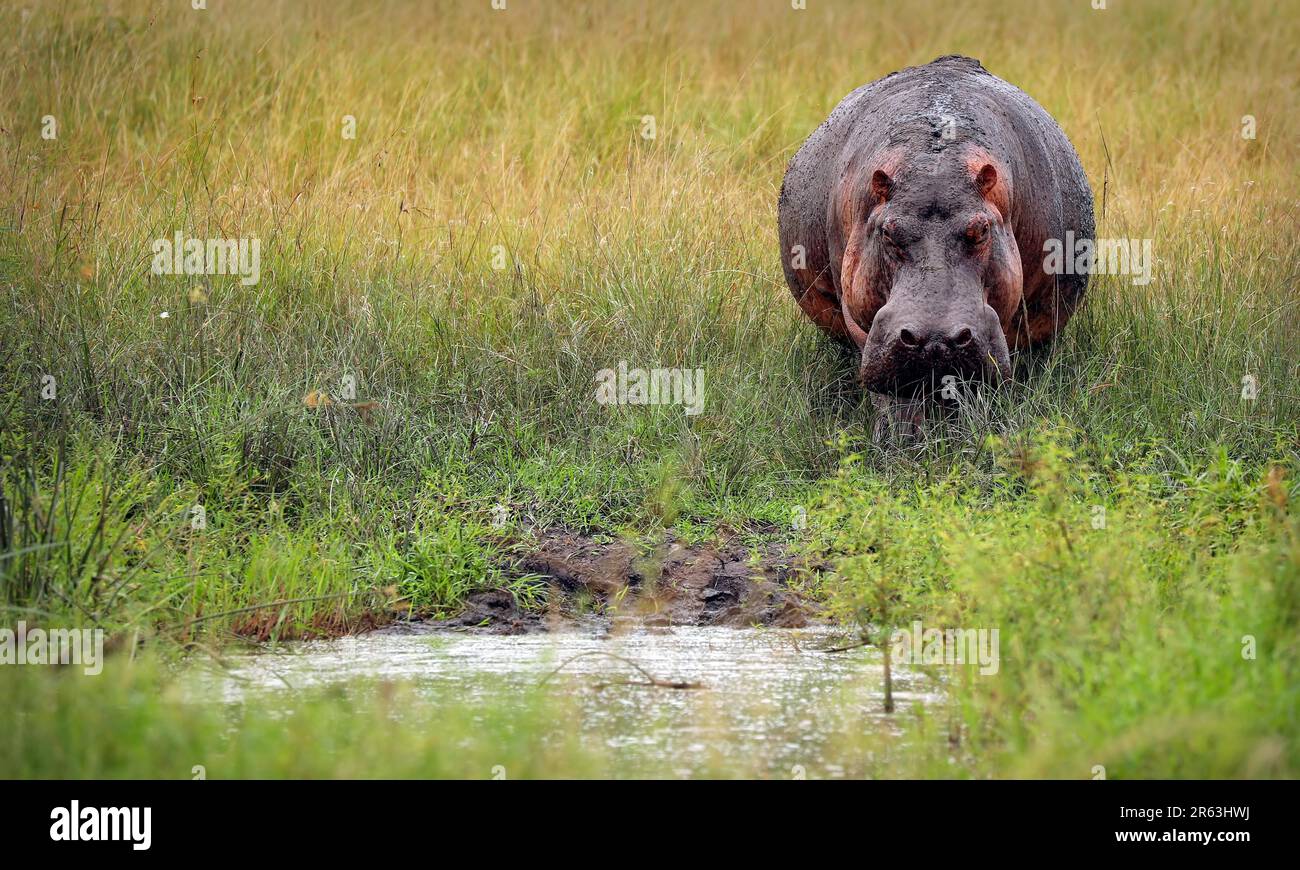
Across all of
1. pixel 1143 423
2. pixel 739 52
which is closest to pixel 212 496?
pixel 1143 423

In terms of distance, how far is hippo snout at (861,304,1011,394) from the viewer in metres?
6.67

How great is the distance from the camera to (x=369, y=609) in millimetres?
5875

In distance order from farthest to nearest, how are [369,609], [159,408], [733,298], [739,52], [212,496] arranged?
[739,52] → [733,298] → [159,408] → [212,496] → [369,609]

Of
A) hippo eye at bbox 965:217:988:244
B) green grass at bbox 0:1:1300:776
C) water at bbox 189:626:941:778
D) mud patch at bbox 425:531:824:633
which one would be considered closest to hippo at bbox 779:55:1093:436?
hippo eye at bbox 965:217:988:244

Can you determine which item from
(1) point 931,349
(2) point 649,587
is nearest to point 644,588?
(2) point 649,587

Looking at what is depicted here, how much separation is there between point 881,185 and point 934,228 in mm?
302

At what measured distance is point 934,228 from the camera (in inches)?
271

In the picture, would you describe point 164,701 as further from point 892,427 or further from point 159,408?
point 892,427

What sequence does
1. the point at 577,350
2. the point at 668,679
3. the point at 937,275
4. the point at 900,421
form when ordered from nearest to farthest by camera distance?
the point at 668,679
the point at 937,275
the point at 900,421
the point at 577,350

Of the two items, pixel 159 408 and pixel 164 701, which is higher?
pixel 159 408

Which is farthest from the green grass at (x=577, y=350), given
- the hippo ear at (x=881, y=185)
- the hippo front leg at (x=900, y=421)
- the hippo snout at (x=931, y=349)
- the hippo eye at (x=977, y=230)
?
the hippo ear at (x=881, y=185)

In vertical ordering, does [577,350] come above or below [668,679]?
above

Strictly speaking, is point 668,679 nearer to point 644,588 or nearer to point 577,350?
point 644,588

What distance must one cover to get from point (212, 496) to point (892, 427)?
2.93 metres
